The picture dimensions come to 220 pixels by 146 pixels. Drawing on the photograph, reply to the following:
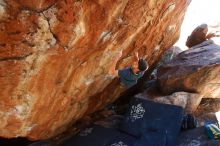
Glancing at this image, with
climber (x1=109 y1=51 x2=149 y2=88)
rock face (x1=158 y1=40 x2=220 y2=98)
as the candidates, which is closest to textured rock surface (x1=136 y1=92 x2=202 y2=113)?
rock face (x1=158 y1=40 x2=220 y2=98)

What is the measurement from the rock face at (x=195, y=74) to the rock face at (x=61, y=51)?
4.09 ft

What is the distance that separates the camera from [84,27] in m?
3.97

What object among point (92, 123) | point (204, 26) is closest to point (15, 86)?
point (92, 123)

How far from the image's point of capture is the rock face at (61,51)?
3467mm

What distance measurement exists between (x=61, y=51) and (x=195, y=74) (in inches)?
156

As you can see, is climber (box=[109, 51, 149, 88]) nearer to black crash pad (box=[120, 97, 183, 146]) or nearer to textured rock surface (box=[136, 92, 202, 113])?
black crash pad (box=[120, 97, 183, 146])

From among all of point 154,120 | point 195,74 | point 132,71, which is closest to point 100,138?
point 154,120

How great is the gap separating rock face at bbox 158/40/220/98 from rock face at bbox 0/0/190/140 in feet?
4.09

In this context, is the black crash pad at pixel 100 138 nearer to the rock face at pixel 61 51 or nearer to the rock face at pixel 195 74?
the rock face at pixel 61 51

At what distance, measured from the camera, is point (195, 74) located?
6938 millimetres

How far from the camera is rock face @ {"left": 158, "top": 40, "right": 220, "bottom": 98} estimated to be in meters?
6.91

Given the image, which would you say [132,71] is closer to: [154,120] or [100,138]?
[154,120]

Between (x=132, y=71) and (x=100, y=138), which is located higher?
(x=132, y=71)

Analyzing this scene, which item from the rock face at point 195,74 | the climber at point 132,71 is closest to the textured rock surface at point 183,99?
the rock face at point 195,74
